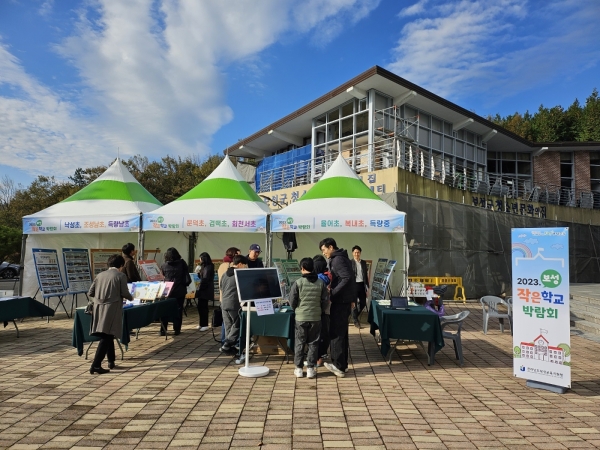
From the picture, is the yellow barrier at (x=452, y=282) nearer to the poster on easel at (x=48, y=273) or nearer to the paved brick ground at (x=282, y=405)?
the paved brick ground at (x=282, y=405)

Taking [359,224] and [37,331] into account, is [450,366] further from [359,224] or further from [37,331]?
[37,331]

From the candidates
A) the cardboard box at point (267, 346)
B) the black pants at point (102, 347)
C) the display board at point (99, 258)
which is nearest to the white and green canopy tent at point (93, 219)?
the display board at point (99, 258)

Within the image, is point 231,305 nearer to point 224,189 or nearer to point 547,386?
point 547,386

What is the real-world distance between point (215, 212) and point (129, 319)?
12.3 feet

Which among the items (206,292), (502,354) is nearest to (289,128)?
(206,292)

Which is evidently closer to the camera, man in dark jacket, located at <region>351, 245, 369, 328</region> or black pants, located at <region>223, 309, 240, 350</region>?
black pants, located at <region>223, 309, 240, 350</region>

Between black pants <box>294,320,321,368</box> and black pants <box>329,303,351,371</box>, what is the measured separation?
0.23 meters

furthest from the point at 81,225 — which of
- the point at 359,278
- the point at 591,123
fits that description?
the point at 591,123

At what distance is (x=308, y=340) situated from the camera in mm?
4613

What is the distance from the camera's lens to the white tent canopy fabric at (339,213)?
26.0 ft

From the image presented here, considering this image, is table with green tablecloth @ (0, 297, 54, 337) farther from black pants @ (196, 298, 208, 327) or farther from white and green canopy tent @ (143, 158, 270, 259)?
black pants @ (196, 298, 208, 327)

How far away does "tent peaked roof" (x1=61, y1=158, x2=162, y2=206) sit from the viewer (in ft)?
32.4

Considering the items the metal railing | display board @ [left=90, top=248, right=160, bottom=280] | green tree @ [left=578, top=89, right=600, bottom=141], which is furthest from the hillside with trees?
display board @ [left=90, top=248, right=160, bottom=280]

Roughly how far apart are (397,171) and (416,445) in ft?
30.9
